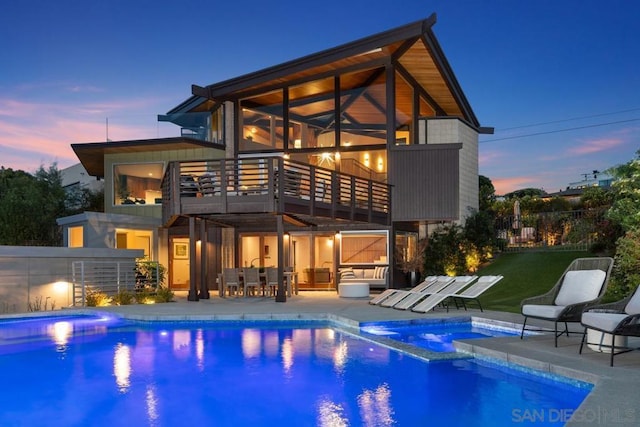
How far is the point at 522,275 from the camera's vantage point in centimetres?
1611

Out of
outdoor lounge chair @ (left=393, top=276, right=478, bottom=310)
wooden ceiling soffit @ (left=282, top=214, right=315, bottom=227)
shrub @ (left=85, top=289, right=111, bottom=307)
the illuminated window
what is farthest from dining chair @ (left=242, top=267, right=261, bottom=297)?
the illuminated window

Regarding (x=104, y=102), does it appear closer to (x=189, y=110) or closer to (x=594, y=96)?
(x=189, y=110)

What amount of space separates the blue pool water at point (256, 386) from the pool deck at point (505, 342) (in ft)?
0.76

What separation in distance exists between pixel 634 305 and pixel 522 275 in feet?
29.8

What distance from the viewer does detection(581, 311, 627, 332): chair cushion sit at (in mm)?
6314

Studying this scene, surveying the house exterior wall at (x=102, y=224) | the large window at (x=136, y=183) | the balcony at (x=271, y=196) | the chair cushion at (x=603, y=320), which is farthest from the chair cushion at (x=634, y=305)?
the large window at (x=136, y=183)

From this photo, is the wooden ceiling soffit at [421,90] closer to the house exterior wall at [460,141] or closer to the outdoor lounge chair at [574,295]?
the house exterior wall at [460,141]

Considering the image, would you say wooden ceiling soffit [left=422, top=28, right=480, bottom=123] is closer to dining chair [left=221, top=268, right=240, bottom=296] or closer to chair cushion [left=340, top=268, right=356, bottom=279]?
chair cushion [left=340, top=268, right=356, bottom=279]

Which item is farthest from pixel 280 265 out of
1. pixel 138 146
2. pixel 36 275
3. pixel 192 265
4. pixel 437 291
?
pixel 138 146

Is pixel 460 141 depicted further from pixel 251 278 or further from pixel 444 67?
pixel 251 278

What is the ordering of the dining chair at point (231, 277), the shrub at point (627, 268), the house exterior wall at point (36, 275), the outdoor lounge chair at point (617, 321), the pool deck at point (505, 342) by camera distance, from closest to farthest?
the pool deck at point (505, 342) → the outdoor lounge chair at point (617, 321) → the shrub at point (627, 268) → the house exterior wall at point (36, 275) → the dining chair at point (231, 277)

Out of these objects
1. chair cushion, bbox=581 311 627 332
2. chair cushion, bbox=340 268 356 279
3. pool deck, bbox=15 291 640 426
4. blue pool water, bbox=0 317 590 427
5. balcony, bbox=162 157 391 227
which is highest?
balcony, bbox=162 157 391 227

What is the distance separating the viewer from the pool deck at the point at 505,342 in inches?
187

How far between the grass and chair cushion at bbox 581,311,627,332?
5316 mm
